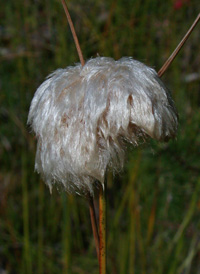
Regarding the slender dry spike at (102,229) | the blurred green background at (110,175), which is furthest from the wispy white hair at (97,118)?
the blurred green background at (110,175)

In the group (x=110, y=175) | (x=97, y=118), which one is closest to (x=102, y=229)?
(x=97, y=118)

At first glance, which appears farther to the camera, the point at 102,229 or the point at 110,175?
the point at 110,175

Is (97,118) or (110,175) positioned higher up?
(97,118)

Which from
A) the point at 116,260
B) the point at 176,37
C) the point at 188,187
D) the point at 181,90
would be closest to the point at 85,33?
the point at 176,37

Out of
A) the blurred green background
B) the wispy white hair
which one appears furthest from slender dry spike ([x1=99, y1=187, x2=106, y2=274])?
the blurred green background

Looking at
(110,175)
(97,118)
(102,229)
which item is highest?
(97,118)

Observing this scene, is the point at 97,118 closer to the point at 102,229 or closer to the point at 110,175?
the point at 102,229
